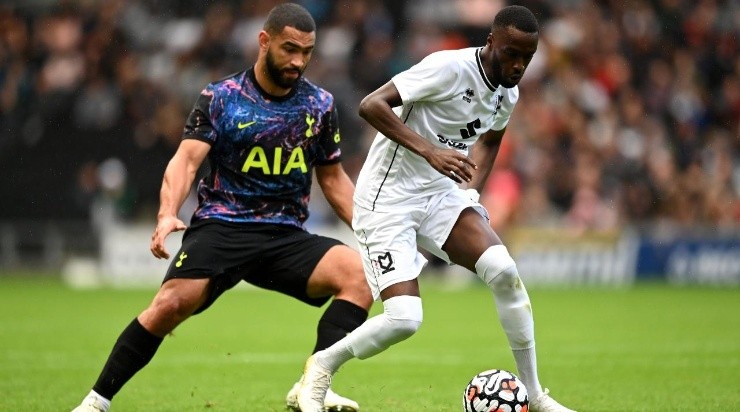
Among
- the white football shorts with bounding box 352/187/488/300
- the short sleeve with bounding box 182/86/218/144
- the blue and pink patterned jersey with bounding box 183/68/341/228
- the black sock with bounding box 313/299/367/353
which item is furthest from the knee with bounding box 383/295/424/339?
the short sleeve with bounding box 182/86/218/144

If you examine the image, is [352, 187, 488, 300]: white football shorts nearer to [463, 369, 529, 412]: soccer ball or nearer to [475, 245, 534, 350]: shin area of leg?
[475, 245, 534, 350]: shin area of leg

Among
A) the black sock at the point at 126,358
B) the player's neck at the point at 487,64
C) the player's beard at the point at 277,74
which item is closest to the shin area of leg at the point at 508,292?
the player's neck at the point at 487,64

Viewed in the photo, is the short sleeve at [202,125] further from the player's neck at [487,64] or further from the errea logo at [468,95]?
the player's neck at [487,64]

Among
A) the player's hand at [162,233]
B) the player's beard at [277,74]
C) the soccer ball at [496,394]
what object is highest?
the player's beard at [277,74]

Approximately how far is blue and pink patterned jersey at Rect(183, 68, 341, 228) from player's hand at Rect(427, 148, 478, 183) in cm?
110

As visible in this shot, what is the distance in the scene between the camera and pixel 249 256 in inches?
283

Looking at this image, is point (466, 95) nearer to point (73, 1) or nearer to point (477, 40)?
point (477, 40)

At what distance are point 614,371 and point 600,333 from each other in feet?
10.3

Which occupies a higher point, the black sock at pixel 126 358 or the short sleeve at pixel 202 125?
the short sleeve at pixel 202 125

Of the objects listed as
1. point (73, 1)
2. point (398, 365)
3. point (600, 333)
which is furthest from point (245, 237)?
point (73, 1)

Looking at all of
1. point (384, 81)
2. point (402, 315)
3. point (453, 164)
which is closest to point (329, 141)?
point (453, 164)

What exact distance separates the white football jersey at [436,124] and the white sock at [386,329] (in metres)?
0.62

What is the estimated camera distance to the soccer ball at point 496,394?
21.2 ft

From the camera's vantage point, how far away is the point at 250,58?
21.3 metres
